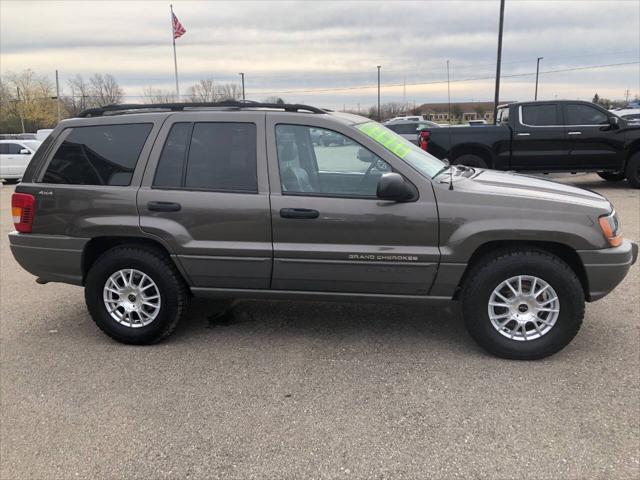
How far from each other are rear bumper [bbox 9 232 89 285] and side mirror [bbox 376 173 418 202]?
2320 mm

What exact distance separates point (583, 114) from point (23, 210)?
35.8 ft

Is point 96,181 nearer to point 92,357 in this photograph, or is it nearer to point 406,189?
point 92,357

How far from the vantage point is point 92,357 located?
4062 mm

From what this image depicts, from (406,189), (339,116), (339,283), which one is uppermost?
(339,116)

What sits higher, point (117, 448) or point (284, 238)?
point (284, 238)

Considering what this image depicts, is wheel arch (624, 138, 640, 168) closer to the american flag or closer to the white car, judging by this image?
the white car

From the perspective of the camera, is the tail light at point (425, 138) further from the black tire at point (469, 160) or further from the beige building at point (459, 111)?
the beige building at point (459, 111)

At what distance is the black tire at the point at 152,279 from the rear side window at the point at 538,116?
379 inches

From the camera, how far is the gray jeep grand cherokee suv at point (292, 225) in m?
3.67

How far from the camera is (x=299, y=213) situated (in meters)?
3.80

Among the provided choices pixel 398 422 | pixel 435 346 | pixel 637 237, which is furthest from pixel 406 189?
pixel 637 237

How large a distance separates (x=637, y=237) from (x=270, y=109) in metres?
5.60

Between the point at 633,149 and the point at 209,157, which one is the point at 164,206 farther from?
the point at 633,149

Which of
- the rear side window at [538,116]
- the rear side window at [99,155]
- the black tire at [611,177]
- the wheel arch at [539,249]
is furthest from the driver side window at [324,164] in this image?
the black tire at [611,177]
